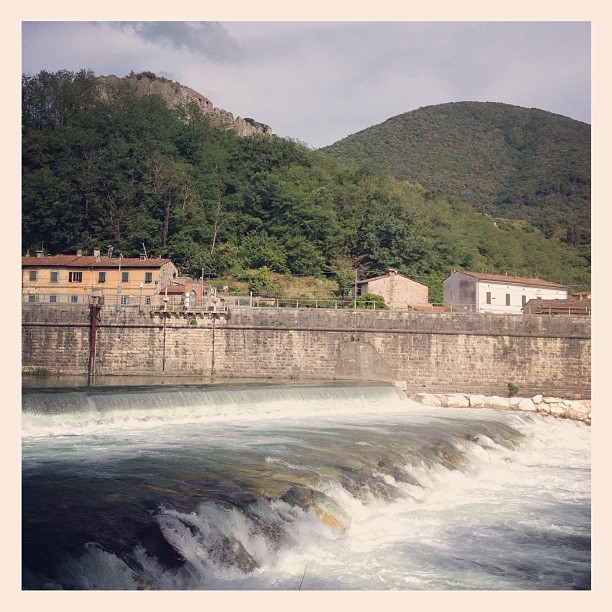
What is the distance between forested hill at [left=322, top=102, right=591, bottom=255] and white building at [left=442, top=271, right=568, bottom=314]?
55.3ft

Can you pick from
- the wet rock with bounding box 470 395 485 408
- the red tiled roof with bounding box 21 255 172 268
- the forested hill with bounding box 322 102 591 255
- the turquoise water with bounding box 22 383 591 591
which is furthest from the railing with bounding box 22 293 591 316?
the forested hill with bounding box 322 102 591 255

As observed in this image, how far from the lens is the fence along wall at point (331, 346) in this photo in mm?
28047

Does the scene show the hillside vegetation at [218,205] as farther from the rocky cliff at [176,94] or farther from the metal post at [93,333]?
the rocky cliff at [176,94]

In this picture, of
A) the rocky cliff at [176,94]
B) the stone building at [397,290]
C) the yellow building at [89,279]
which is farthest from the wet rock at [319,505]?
the rocky cliff at [176,94]

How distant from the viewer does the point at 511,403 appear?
27031 mm

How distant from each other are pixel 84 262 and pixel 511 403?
1916cm

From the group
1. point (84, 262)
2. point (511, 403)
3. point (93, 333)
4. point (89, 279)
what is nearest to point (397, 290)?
point (511, 403)

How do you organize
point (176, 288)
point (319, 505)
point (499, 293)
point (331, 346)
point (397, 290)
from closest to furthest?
1. point (319, 505)
2. point (331, 346)
3. point (176, 288)
4. point (499, 293)
5. point (397, 290)

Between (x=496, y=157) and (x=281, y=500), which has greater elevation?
(x=496, y=157)

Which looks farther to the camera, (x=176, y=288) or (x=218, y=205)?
(x=218, y=205)

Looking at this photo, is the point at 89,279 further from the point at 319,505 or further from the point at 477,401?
the point at 319,505

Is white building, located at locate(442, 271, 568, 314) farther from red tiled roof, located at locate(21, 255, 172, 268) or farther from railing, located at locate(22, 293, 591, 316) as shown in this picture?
red tiled roof, located at locate(21, 255, 172, 268)

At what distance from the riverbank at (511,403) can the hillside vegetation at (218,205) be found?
1413cm

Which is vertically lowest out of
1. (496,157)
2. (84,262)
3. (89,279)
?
(89,279)
